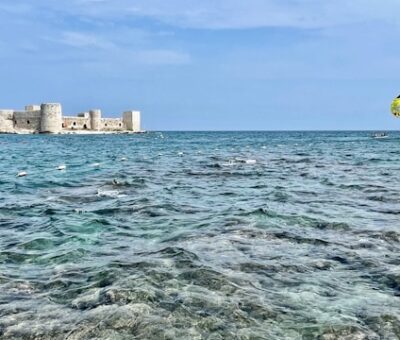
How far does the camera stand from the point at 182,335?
6.16m

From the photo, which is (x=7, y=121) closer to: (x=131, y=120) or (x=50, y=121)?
(x=50, y=121)

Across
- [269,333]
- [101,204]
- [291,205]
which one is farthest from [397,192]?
[269,333]

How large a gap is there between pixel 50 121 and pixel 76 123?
522 inches

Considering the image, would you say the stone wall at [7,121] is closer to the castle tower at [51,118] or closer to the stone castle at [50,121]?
→ the stone castle at [50,121]

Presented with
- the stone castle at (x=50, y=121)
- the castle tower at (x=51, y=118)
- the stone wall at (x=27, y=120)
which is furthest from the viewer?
the stone wall at (x=27, y=120)

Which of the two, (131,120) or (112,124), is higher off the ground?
(131,120)

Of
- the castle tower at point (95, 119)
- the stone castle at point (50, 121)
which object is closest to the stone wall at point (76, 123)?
the stone castle at point (50, 121)

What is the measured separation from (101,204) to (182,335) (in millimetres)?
10811

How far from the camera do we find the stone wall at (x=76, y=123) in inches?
5212

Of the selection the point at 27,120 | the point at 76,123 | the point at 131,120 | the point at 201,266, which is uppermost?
the point at 131,120

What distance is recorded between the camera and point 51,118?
122 meters

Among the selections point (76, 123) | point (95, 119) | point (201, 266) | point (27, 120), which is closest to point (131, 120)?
point (95, 119)

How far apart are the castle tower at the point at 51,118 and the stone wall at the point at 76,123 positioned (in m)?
8.20

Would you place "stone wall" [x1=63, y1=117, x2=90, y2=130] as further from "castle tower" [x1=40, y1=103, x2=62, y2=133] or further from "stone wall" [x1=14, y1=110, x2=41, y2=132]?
"castle tower" [x1=40, y1=103, x2=62, y2=133]
